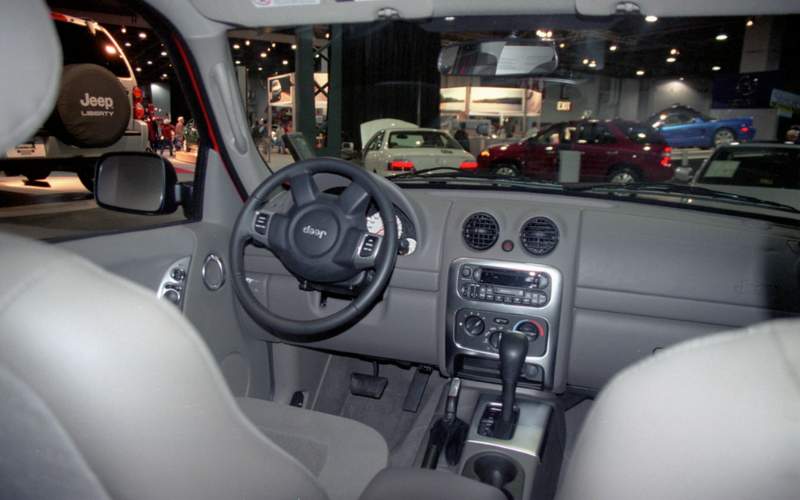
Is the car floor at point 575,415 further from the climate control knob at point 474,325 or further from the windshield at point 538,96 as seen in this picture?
the windshield at point 538,96

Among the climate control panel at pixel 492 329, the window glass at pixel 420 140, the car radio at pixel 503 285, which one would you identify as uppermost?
the window glass at pixel 420 140

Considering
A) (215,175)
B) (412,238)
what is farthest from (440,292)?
(215,175)

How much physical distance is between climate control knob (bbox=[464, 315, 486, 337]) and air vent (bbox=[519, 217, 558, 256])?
14.2 inches

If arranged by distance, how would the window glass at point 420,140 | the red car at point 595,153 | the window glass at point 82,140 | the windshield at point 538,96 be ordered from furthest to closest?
the window glass at point 82,140 < the window glass at point 420,140 < the red car at point 595,153 < the windshield at point 538,96

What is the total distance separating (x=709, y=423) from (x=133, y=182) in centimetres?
218

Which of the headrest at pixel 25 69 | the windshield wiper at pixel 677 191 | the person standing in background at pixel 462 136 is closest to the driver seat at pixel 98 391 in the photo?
the headrest at pixel 25 69

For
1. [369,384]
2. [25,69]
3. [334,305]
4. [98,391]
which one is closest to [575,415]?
[369,384]

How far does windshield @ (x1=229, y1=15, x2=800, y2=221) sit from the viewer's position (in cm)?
248

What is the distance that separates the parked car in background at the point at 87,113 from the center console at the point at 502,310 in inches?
193

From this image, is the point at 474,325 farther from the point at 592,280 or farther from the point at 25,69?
the point at 25,69

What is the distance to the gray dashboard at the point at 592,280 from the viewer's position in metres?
2.15

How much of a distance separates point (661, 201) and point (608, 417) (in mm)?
1966

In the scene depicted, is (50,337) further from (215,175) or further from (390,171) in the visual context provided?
(390,171)

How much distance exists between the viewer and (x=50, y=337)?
2.35ft
